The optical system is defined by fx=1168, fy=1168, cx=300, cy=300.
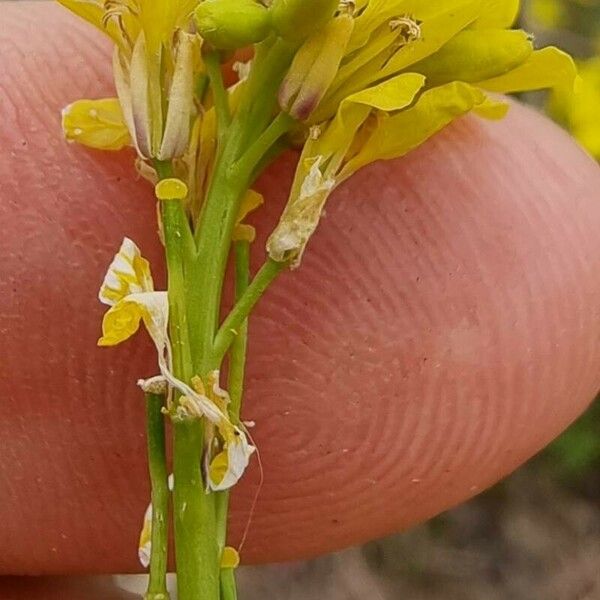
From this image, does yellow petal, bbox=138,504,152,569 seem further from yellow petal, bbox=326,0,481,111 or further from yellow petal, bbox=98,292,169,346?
yellow petal, bbox=326,0,481,111

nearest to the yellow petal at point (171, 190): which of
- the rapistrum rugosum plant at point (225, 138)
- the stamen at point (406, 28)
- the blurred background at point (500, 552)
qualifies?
the rapistrum rugosum plant at point (225, 138)

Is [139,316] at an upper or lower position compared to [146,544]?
upper

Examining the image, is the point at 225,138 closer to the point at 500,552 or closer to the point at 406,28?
the point at 406,28

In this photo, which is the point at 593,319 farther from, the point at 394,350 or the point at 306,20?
the point at 306,20

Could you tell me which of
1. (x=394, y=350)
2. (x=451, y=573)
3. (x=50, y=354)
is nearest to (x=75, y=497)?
(x=50, y=354)

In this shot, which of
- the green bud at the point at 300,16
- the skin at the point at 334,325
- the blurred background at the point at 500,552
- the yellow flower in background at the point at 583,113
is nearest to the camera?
the green bud at the point at 300,16

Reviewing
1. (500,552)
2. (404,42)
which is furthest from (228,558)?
(500,552)

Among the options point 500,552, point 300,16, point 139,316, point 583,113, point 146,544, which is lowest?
point 500,552

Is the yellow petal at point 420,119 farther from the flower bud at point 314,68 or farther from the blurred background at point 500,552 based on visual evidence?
the blurred background at point 500,552
